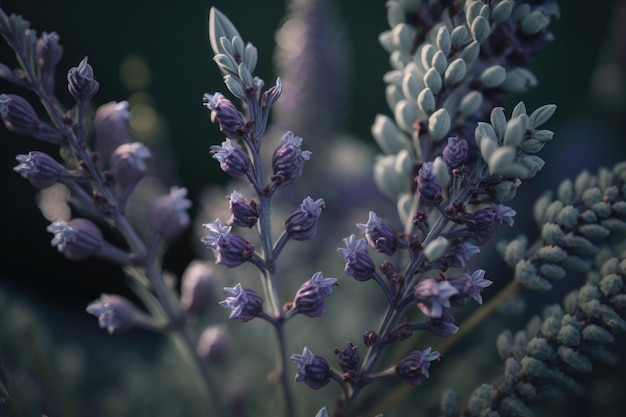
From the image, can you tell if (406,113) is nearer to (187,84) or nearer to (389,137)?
(389,137)

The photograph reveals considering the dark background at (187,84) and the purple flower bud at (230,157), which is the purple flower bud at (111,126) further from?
the dark background at (187,84)

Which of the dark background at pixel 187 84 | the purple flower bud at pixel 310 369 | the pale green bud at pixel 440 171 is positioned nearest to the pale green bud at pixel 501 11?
the pale green bud at pixel 440 171

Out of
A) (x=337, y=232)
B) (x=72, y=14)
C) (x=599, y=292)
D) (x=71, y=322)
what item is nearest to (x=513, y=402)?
(x=599, y=292)

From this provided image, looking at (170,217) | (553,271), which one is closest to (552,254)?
(553,271)

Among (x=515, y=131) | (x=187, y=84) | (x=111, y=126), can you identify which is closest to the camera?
(x=515, y=131)

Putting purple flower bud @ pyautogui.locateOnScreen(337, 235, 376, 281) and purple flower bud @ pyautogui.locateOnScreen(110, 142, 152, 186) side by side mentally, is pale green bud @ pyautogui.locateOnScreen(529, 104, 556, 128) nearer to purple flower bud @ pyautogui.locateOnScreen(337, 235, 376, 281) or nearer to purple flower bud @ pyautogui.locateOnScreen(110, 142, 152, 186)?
purple flower bud @ pyautogui.locateOnScreen(337, 235, 376, 281)

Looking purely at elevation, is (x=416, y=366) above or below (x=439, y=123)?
below

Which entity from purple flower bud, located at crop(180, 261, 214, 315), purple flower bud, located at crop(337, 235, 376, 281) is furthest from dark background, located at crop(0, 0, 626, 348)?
purple flower bud, located at crop(337, 235, 376, 281)
